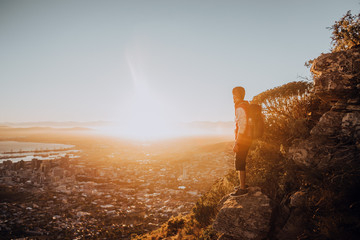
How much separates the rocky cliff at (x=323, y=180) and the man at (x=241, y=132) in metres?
0.96

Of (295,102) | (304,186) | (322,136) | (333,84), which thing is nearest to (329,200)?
(304,186)

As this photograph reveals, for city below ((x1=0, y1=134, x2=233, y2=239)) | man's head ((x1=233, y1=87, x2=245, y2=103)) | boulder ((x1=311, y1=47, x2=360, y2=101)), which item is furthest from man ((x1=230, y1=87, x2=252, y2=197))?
city below ((x1=0, y1=134, x2=233, y2=239))

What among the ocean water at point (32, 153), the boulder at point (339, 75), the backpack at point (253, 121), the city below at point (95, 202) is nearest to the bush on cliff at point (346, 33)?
the boulder at point (339, 75)

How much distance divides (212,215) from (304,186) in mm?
4581

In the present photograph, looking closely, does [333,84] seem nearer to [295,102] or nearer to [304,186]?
[295,102]

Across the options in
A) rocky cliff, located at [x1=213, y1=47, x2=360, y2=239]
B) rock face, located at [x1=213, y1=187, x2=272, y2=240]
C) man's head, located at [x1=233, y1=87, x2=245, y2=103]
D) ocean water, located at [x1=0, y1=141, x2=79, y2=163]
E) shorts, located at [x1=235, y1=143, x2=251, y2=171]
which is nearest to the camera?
rocky cliff, located at [x1=213, y1=47, x2=360, y2=239]

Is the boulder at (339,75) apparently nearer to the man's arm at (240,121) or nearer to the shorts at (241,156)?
→ the man's arm at (240,121)

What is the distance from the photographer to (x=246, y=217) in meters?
4.91

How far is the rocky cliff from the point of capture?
3.87 meters

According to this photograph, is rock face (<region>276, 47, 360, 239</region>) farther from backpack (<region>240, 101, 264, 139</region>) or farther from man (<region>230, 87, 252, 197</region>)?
backpack (<region>240, 101, 264, 139</region>)

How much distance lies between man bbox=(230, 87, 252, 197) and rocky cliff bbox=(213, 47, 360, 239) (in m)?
0.96

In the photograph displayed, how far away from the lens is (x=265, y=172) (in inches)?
245

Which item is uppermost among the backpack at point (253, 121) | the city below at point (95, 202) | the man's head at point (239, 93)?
the man's head at point (239, 93)

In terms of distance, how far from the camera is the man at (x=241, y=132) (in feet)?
16.2
